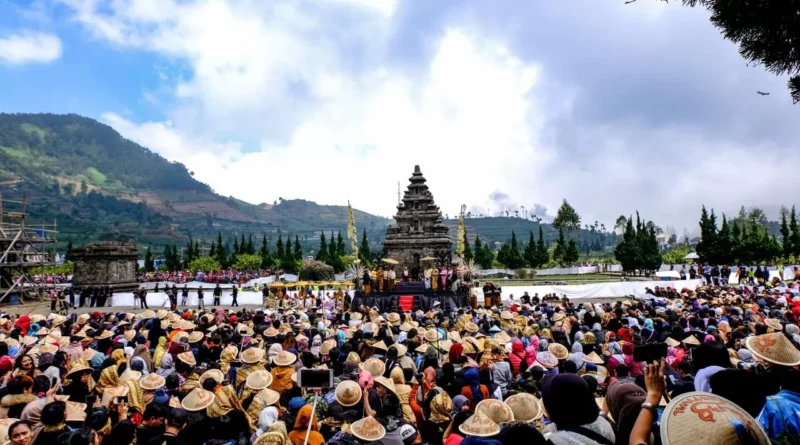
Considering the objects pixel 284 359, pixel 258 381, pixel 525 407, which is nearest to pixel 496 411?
pixel 525 407

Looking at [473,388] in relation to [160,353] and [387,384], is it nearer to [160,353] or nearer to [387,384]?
[387,384]

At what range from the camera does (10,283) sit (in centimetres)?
4231

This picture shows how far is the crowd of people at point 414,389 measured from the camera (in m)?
3.72

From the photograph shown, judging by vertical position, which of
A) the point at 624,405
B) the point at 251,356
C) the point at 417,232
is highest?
the point at 417,232

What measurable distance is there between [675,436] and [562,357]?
761 cm

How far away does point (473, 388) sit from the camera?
787 cm

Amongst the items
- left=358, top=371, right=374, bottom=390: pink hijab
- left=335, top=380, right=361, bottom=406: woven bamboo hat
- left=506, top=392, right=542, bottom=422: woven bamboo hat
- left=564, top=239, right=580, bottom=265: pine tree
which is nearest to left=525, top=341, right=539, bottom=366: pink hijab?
left=358, top=371, right=374, bottom=390: pink hijab

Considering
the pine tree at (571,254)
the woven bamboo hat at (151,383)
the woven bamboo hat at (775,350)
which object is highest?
the pine tree at (571,254)

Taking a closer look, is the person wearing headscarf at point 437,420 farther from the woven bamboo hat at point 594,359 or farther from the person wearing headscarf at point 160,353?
the person wearing headscarf at point 160,353

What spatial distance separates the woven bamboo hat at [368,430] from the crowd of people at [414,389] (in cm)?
1

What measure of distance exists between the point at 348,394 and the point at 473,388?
2.06 metres

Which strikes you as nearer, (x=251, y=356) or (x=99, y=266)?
(x=251, y=356)

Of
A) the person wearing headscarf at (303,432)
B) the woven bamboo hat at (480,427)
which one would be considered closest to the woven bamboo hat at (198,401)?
the person wearing headscarf at (303,432)

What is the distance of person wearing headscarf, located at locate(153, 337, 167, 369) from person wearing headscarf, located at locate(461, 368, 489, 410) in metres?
7.49
